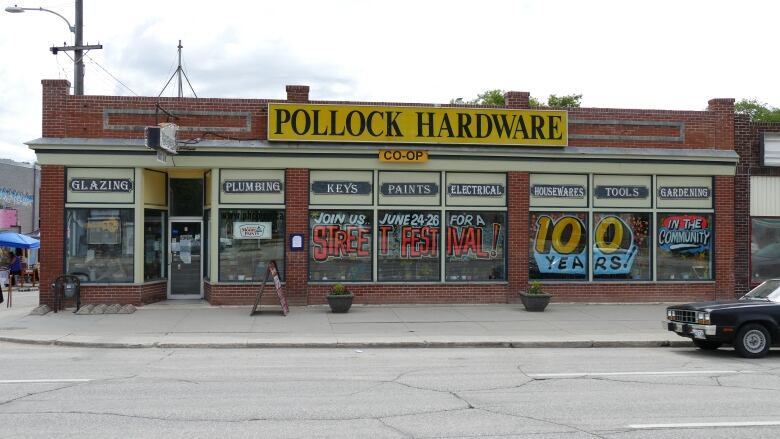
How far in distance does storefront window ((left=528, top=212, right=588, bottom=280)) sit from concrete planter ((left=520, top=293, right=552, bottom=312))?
1.61m

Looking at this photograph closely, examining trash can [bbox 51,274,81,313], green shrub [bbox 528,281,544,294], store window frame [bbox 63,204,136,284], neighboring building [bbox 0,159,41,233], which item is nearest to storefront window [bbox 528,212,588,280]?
green shrub [bbox 528,281,544,294]

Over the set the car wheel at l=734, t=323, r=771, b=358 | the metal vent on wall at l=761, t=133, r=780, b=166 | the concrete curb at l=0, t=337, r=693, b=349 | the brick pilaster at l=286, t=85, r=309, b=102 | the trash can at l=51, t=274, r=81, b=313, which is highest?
the brick pilaster at l=286, t=85, r=309, b=102

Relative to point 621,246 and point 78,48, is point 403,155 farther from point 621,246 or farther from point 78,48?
point 78,48

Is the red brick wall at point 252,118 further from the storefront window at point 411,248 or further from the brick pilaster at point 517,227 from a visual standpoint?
the storefront window at point 411,248

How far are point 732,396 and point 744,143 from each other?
13712 millimetres

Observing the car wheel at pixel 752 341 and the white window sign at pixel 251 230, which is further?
the white window sign at pixel 251 230

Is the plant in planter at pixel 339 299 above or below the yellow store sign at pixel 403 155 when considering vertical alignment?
below

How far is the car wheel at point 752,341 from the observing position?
40.7 feet

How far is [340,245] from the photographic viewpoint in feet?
62.7

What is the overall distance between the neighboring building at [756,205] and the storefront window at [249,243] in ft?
42.8

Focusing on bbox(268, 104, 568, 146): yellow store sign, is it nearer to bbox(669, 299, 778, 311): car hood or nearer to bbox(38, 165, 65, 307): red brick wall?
bbox(38, 165, 65, 307): red brick wall

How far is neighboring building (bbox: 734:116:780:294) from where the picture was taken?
67.7ft

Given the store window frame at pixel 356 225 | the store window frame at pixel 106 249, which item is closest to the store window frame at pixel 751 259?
the store window frame at pixel 356 225

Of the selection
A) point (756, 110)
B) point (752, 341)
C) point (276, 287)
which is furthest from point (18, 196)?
point (756, 110)
